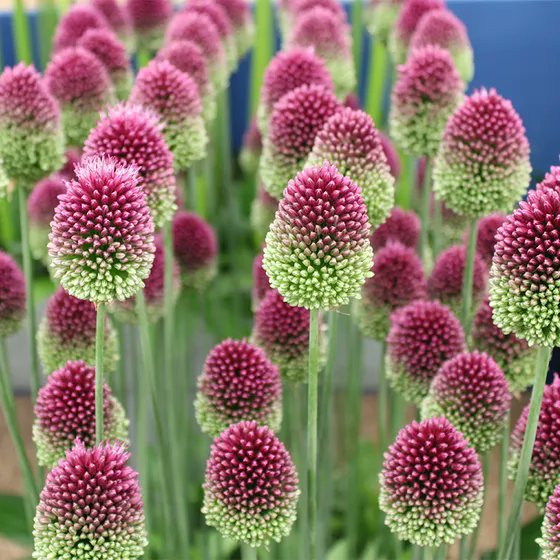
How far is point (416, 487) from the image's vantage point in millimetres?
698

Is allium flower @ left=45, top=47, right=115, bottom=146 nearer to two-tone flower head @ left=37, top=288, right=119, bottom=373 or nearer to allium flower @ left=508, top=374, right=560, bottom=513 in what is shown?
two-tone flower head @ left=37, top=288, right=119, bottom=373

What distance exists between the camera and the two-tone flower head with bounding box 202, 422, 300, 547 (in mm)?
706

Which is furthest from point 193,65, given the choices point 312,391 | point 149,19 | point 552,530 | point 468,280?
point 552,530

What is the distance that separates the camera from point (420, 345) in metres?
0.86

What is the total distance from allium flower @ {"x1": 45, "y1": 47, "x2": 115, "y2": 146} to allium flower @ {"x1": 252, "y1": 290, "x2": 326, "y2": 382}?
0.34 m

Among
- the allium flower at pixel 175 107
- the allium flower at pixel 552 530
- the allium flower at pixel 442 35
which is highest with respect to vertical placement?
the allium flower at pixel 442 35

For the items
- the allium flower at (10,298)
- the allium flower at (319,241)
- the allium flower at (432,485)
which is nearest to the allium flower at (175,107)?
the allium flower at (10,298)

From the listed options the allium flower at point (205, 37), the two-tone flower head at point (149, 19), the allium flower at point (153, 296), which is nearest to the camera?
the allium flower at point (153, 296)

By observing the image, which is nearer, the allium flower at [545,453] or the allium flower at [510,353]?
the allium flower at [545,453]

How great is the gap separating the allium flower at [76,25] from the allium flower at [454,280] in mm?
605

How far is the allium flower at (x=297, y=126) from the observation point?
92 centimetres

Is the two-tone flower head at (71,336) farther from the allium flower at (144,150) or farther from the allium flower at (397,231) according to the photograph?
the allium flower at (397,231)

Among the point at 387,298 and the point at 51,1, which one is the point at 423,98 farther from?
the point at 51,1

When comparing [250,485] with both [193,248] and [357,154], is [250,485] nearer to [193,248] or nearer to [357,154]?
[357,154]
